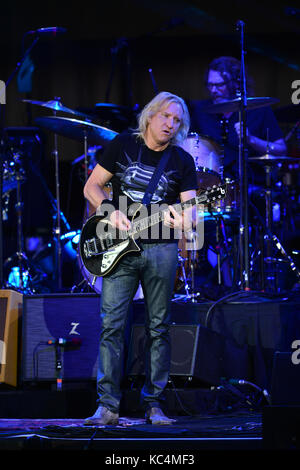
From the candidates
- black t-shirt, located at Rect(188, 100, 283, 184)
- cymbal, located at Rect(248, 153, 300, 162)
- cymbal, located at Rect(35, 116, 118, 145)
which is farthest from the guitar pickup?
black t-shirt, located at Rect(188, 100, 283, 184)

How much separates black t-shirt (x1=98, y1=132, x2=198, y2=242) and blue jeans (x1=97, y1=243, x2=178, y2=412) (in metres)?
0.15

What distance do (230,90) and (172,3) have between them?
165 cm

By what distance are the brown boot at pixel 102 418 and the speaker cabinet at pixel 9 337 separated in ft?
3.14

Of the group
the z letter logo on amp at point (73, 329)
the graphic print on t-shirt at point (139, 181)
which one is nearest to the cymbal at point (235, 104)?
the graphic print on t-shirt at point (139, 181)

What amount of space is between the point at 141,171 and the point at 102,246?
534 mm

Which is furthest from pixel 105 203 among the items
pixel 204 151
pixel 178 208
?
pixel 204 151

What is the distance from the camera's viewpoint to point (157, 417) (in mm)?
4473

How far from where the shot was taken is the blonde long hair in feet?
15.4

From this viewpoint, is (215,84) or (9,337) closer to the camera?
(9,337)

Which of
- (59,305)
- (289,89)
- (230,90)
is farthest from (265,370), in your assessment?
(289,89)

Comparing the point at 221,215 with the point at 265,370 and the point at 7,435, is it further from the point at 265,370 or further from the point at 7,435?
the point at 7,435

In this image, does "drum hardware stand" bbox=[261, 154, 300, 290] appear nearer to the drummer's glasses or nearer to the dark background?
the drummer's glasses

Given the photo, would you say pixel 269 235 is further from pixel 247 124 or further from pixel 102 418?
pixel 102 418

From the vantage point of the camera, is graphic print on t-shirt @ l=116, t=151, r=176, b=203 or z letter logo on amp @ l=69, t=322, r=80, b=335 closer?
graphic print on t-shirt @ l=116, t=151, r=176, b=203
